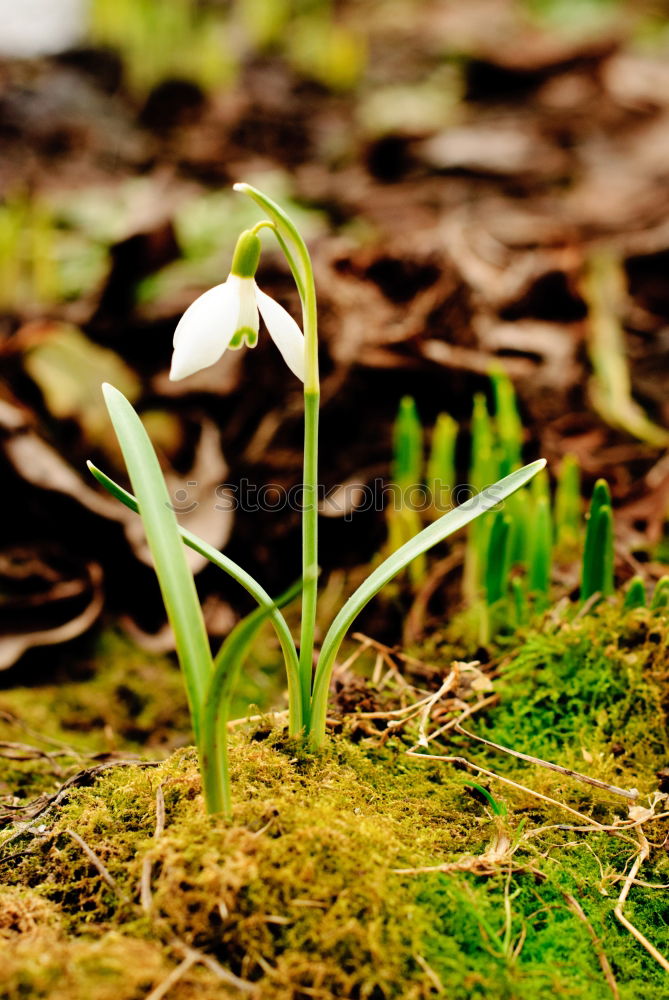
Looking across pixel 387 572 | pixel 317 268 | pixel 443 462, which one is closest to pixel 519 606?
pixel 443 462

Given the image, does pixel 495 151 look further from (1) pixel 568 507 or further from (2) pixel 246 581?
(2) pixel 246 581

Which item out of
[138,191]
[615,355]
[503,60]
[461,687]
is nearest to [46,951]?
[461,687]

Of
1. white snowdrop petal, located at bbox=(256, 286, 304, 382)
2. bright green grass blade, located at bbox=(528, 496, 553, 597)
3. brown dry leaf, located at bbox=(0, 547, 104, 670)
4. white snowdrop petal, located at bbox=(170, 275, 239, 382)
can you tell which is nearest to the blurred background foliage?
brown dry leaf, located at bbox=(0, 547, 104, 670)

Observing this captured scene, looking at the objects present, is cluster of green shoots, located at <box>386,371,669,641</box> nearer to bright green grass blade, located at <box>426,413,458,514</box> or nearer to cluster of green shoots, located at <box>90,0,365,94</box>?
bright green grass blade, located at <box>426,413,458,514</box>

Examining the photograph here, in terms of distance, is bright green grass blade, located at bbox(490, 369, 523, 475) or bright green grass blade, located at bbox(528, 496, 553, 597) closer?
bright green grass blade, located at bbox(528, 496, 553, 597)

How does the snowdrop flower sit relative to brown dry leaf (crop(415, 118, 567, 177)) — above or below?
below

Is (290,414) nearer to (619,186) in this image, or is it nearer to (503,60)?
(619,186)

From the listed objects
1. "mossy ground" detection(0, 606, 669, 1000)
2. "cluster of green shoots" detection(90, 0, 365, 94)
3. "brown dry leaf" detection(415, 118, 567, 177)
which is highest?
"cluster of green shoots" detection(90, 0, 365, 94)

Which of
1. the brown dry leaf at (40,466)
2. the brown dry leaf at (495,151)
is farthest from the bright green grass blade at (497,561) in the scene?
the brown dry leaf at (495,151)
